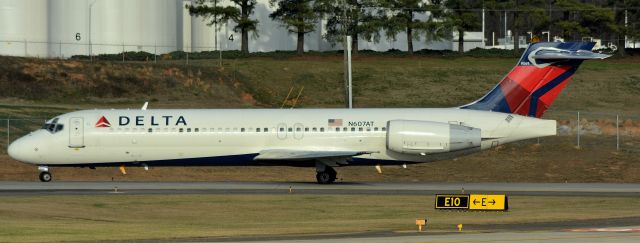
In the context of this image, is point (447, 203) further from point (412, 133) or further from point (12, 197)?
point (12, 197)

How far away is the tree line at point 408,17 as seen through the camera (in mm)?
95375

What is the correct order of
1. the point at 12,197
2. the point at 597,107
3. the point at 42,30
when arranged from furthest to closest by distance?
the point at 42,30 < the point at 597,107 < the point at 12,197

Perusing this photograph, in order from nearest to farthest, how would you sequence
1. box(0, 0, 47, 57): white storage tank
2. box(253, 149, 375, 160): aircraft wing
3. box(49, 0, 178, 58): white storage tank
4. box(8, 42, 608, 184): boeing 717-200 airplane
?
box(253, 149, 375, 160): aircraft wing
box(8, 42, 608, 184): boeing 717-200 airplane
box(0, 0, 47, 57): white storage tank
box(49, 0, 178, 58): white storage tank

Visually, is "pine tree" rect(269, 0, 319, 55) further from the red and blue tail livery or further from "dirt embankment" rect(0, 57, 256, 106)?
the red and blue tail livery

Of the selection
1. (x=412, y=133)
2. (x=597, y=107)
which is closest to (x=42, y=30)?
(x=597, y=107)

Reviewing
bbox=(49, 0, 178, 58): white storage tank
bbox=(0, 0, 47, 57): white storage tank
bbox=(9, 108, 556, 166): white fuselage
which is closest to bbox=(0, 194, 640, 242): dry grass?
bbox=(9, 108, 556, 166): white fuselage

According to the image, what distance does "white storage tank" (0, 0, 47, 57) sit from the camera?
8438 centimetres

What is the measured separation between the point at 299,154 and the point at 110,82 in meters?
35.4

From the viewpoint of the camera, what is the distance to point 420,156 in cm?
4328

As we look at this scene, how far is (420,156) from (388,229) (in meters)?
16.3

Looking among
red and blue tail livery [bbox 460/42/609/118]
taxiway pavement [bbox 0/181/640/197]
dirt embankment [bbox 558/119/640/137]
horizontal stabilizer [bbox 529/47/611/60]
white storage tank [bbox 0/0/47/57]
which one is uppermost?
white storage tank [bbox 0/0/47/57]

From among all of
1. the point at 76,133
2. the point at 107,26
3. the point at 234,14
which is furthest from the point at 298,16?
the point at 76,133

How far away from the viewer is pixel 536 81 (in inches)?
1732

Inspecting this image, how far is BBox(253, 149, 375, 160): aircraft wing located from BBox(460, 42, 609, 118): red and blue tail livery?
529 centimetres
